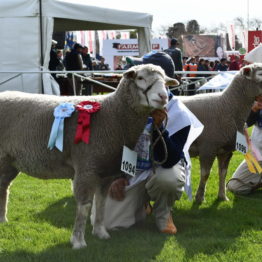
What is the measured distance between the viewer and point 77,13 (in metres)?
10.7

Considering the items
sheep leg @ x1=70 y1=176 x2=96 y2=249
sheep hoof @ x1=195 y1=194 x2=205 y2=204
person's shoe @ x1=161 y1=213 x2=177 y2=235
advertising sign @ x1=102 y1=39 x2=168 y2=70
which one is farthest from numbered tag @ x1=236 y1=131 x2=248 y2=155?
advertising sign @ x1=102 y1=39 x2=168 y2=70

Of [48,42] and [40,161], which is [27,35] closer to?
[48,42]

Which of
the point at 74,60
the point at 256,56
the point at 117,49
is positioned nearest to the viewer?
the point at 256,56

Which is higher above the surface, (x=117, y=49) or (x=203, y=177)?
(x=117, y=49)

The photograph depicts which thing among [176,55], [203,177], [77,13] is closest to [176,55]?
[176,55]

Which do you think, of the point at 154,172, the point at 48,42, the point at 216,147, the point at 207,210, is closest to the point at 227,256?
the point at 154,172

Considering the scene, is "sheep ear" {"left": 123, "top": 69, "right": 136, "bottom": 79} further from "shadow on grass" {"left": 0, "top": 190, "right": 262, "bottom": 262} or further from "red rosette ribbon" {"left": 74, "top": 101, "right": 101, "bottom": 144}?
"shadow on grass" {"left": 0, "top": 190, "right": 262, "bottom": 262}

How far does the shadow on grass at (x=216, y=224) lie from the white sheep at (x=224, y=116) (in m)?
0.27

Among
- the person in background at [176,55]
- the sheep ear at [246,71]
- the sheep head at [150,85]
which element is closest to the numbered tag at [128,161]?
the sheep head at [150,85]

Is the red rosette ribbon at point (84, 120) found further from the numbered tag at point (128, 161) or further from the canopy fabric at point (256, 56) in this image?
the canopy fabric at point (256, 56)

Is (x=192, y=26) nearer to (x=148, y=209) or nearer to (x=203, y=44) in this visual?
(x=203, y=44)

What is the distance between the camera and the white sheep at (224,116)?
192 inches

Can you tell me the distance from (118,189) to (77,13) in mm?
7070

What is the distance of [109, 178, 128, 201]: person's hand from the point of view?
411 centimetres
